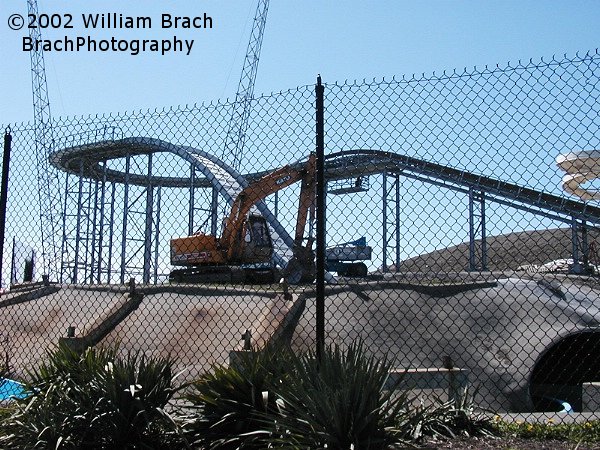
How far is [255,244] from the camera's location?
2286 cm

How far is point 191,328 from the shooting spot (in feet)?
47.8

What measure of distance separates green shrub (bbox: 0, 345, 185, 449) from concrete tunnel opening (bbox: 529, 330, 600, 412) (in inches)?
345

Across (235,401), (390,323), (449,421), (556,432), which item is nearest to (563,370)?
(390,323)

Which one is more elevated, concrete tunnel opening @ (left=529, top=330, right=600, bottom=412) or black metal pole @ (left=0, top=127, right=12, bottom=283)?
black metal pole @ (left=0, top=127, right=12, bottom=283)

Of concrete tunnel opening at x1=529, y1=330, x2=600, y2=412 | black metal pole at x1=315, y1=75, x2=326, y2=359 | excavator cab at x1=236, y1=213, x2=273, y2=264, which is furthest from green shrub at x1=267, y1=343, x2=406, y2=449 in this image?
excavator cab at x1=236, y1=213, x2=273, y2=264

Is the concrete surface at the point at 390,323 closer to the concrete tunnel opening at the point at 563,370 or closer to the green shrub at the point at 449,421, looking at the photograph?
the concrete tunnel opening at the point at 563,370

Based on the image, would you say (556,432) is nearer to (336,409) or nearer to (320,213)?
(336,409)

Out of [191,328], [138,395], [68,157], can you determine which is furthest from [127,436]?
[68,157]

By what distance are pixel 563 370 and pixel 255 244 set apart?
11038 millimetres

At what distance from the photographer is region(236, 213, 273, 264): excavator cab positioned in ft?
73.9

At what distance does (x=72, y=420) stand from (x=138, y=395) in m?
0.46

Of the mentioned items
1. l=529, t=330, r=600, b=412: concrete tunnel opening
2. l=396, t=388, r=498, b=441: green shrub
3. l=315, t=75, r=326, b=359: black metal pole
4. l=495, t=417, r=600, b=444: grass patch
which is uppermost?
l=315, t=75, r=326, b=359: black metal pole

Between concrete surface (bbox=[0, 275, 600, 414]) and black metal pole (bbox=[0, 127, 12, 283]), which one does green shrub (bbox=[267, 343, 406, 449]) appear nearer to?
black metal pole (bbox=[0, 127, 12, 283])

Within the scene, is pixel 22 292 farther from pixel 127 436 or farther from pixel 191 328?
pixel 127 436
